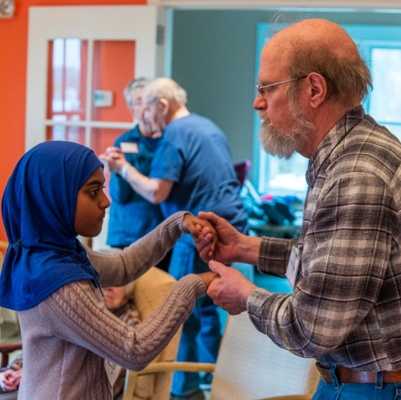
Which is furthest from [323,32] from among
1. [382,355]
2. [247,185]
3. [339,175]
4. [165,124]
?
[247,185]

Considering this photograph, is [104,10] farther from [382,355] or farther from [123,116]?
[382,355]

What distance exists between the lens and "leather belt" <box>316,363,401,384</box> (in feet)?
5.36

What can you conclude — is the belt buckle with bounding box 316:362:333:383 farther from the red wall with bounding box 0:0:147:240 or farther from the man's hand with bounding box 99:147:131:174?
the red wall with bounding box 0:0:147:240

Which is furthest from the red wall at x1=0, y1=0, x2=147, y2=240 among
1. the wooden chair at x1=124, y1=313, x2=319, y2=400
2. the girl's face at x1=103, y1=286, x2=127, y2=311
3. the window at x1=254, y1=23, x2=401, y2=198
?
the window at x1=254, y1=23, x2=401, y2=198

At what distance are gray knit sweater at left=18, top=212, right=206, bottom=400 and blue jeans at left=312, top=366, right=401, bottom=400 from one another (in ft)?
1.30

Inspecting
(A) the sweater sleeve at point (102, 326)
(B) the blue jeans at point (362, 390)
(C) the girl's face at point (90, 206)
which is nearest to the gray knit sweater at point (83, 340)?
(A) the sweater sleeve at point (102, 326)

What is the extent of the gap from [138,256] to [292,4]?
98.4 inches

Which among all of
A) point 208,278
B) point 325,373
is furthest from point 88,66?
point 325,373

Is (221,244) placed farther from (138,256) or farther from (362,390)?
(362,390)

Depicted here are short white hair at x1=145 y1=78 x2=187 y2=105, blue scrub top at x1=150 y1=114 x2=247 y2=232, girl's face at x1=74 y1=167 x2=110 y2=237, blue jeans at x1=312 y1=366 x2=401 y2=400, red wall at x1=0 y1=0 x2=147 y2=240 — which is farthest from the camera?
red wall at x1=0 y1=0 x2=147 y2=240

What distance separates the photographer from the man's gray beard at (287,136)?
1753mm

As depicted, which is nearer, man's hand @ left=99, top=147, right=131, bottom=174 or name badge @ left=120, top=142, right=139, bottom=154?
man's hand @ left=99, top=147, right=131, bottom=174

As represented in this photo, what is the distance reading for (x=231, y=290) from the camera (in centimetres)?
183

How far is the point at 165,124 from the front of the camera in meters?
4.14
